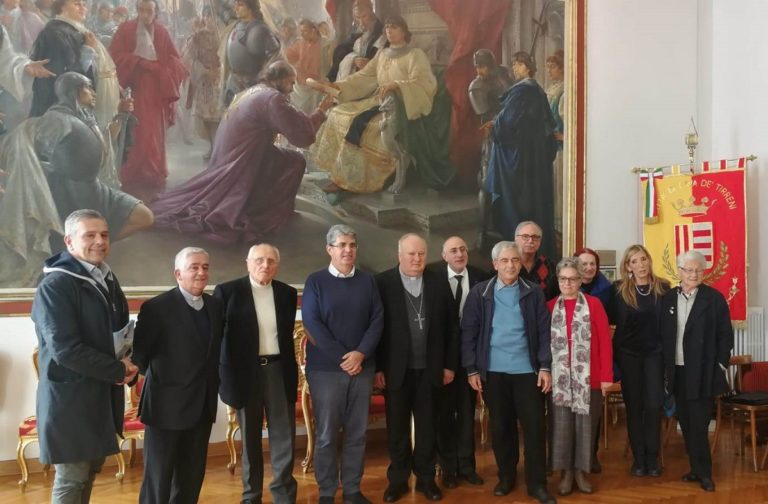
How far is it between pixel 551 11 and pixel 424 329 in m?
4.01

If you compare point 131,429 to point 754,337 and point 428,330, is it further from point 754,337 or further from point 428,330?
point 754,337

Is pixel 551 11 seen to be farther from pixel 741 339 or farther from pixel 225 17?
pixel 741 339

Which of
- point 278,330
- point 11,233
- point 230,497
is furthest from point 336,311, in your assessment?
point 11,233

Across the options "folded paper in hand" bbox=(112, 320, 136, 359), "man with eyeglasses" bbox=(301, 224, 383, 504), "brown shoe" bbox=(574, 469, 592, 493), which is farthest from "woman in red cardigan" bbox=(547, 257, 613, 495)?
"folded paper in hand" bbox=(112, 320, 136, 359)

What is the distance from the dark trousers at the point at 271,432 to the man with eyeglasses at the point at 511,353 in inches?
45.4

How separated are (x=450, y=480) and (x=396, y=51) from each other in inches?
147

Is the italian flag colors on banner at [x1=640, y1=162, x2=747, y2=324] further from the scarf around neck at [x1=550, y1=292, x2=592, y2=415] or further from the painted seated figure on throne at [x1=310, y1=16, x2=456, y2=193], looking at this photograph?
the scarf around neck at [x1=550, y1=292, x2=592, y2=415]

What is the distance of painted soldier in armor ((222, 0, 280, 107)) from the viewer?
592 cm

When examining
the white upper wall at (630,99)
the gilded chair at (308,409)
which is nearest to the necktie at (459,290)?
the gilded chair at (308,409)

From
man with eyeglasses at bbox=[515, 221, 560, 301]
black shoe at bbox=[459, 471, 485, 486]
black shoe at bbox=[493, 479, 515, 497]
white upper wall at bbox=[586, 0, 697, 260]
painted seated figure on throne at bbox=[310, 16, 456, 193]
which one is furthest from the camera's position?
white upper wall at bbox=[586, 0, 697, 260]

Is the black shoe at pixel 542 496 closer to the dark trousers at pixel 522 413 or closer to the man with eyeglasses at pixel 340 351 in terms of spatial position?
the dark trousers at pixel 522 413

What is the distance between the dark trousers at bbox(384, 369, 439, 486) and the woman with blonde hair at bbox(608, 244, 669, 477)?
142cm

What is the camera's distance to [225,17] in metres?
5.90

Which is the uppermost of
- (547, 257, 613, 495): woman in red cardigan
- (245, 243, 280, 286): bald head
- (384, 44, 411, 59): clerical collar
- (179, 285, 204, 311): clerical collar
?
(384, 44, 411, 59): clerical collar
